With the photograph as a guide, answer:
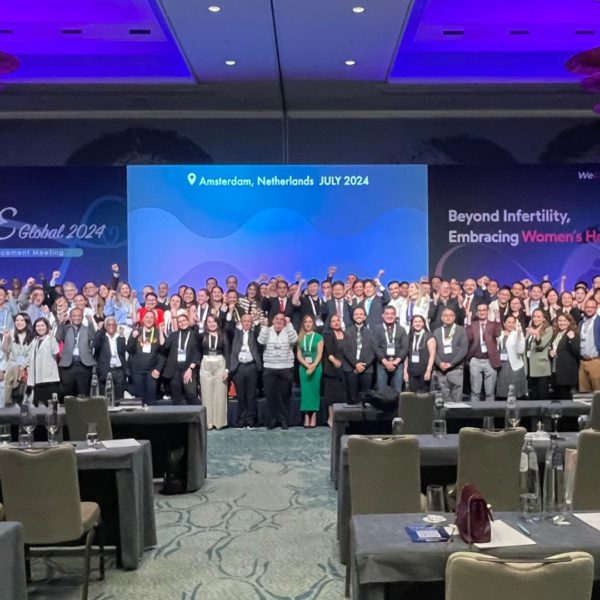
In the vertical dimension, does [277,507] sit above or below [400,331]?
below

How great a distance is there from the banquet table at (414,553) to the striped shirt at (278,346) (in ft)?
24.0

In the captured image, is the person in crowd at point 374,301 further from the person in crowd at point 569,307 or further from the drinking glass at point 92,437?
the drinking glass at point 92,437

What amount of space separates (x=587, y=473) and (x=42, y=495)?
2.87 metres

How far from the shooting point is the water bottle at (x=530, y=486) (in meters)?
3.22

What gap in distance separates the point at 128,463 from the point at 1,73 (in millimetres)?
5518

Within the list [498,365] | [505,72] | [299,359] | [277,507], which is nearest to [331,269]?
[299,359]

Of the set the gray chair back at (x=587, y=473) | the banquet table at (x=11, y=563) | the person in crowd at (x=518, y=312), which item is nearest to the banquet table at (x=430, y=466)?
the gray chair back at (x=587, y=473)

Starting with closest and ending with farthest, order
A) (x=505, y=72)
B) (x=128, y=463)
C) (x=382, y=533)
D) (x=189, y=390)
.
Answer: (x=382, y=533) → (x=128, y=463) → (x=189, y=390) → (x=505, y=72)

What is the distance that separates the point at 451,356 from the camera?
1013cm

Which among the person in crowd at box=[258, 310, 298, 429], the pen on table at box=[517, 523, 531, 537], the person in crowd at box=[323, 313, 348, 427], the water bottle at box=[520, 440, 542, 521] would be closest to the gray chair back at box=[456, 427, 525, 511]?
the water bottle at box=[520, 440, 542, 521]

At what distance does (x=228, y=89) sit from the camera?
36.4 ft

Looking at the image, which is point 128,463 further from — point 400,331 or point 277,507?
point 400,331

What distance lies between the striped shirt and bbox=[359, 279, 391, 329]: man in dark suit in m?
1.21

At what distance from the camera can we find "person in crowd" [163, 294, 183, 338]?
10984 mm
